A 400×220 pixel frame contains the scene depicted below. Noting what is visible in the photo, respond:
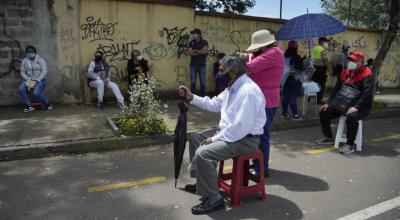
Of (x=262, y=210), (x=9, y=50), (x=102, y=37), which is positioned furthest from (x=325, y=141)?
(x=9, y=50)

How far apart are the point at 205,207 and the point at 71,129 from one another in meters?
3.89

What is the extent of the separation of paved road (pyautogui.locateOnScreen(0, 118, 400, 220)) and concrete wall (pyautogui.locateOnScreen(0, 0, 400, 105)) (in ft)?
12.5

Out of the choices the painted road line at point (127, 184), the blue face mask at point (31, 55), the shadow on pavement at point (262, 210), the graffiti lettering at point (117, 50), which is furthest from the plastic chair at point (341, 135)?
the blue face mask at point (31, 55)

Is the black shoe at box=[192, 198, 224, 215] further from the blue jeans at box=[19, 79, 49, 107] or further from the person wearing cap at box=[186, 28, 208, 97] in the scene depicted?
the person wearing cap at box=[186, 28, 208, 97]

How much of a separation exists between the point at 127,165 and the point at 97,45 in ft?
15.5

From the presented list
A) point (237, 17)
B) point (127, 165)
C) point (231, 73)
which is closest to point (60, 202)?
point (127, 165)

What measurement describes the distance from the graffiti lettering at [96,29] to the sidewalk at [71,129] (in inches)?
65.5

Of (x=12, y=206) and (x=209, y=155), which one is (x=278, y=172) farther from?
(x=12, y=206)

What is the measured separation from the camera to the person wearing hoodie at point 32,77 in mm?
8703

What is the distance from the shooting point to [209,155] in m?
4.28

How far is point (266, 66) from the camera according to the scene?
201 inches

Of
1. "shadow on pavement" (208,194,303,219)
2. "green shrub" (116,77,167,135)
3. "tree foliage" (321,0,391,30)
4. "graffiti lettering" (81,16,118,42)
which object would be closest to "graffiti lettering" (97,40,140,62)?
"graffiti lettering" (81,16,118,42)

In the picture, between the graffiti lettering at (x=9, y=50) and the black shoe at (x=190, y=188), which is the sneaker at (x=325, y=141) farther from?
the graffiti lettering at (x=9, y=50)

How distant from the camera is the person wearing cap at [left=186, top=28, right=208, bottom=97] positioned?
1035cm
